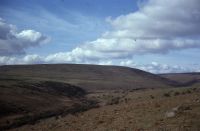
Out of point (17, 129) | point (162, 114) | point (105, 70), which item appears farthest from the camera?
point (105, 70)

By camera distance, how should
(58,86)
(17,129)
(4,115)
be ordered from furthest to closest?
1. (58,86)
2. (4,115)
3. (17,129)

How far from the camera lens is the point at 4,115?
3484 cm

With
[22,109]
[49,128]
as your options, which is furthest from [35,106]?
[49,128]

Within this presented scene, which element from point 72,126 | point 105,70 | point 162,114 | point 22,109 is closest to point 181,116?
point 162,114

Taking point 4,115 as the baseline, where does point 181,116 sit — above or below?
above

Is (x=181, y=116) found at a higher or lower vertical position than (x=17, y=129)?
higher

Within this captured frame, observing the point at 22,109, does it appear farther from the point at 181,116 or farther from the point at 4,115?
the point at 181,116

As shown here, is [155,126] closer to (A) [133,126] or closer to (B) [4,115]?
(A) [133,126]

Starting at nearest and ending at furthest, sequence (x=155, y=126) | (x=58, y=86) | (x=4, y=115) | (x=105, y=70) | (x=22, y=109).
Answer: (x=155, y=126), (x=4, y=115), (x=22, y=109), (x=58, y=86), (x=105, y=70)

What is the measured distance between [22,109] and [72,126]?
19615 mm

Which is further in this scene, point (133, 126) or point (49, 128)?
point (49, 128)

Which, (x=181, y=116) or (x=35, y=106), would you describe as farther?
(x=35, y=106)

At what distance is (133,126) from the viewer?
1750cm

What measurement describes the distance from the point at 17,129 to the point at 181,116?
→ 14015 millimetres
